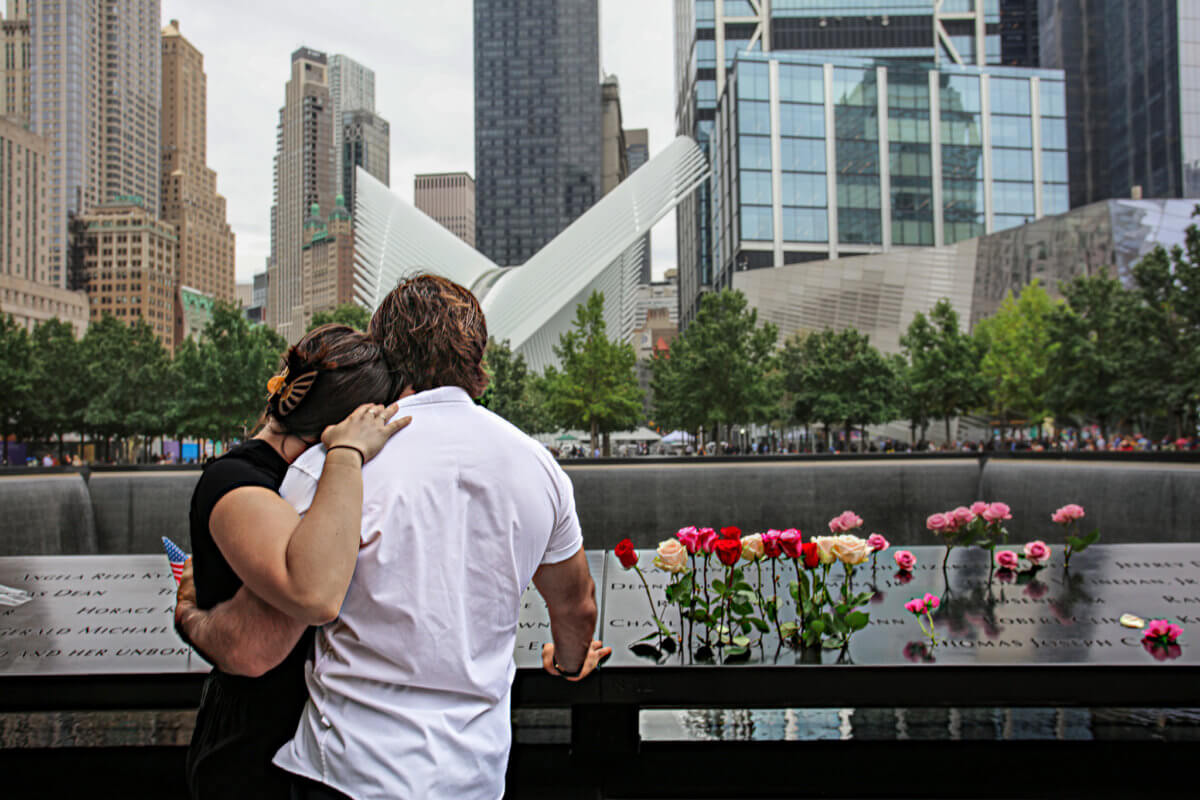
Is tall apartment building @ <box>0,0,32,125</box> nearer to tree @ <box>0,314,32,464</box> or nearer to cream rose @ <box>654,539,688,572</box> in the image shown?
tree @ <box>0,314,32,464</box>

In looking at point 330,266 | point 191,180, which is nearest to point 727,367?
point 330,266

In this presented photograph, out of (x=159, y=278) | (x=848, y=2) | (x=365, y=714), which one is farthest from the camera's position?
(x=159, y=278)

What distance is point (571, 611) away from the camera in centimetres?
202

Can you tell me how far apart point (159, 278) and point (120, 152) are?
45938 mm

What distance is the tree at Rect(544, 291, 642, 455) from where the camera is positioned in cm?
3594

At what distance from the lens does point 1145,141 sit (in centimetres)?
6712

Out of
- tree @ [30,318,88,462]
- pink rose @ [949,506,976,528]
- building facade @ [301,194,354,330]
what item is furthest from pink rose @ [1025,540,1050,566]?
building facade @ [301,194,354,330]

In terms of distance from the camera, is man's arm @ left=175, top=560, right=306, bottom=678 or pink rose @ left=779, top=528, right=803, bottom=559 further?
pink rose @ left=779, top=528, right=803, bottom=559

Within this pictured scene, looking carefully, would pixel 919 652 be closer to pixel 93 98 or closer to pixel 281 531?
pixel 281 531

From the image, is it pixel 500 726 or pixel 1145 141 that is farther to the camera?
pixel 1145 141

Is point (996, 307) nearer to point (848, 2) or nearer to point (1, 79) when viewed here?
point (848, 2)

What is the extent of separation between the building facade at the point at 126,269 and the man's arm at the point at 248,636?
446 ft

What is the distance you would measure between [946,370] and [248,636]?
3657cm

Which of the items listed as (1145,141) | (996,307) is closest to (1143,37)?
(1145,141)
